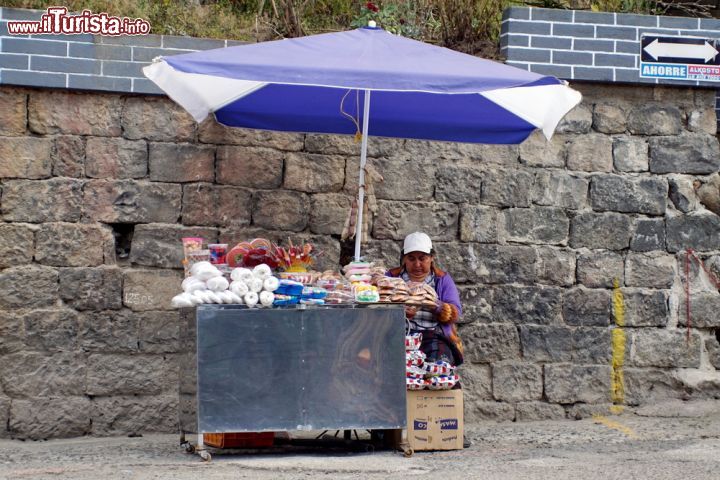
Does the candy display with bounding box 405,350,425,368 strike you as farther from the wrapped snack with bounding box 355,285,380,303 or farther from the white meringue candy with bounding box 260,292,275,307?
the white meringue candy with bounding box 260,292,275,307

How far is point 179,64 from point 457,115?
198 centimetres

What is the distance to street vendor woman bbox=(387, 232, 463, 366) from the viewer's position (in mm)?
6629

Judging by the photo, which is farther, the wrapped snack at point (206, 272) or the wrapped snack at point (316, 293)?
the wrapped snack at point (316, 293)

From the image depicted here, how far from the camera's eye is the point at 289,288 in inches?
235

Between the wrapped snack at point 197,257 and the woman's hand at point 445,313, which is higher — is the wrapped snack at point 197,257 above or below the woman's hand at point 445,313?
above

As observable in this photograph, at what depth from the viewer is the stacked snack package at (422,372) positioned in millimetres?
6340

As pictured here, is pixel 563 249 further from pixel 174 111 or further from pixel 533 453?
pixel 174 111

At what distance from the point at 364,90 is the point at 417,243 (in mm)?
1020

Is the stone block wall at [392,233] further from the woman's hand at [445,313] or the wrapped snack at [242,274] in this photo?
the wrapped snack at [242,274]

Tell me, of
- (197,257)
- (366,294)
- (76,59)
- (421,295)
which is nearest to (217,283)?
(197,257)

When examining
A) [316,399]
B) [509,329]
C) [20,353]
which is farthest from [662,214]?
[20,353]

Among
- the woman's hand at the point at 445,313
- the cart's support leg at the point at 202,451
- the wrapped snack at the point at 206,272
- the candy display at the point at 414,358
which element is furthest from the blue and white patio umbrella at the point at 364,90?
the cart's support leg at the point at 202,451

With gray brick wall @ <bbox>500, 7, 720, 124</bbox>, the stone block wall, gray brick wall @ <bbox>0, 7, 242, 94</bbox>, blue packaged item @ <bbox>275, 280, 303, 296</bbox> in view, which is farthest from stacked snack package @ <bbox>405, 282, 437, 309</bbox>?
gray brick wall @ <bbox>0, 7, 242, 94</bbox>

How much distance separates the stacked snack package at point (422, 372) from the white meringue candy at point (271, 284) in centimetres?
92
